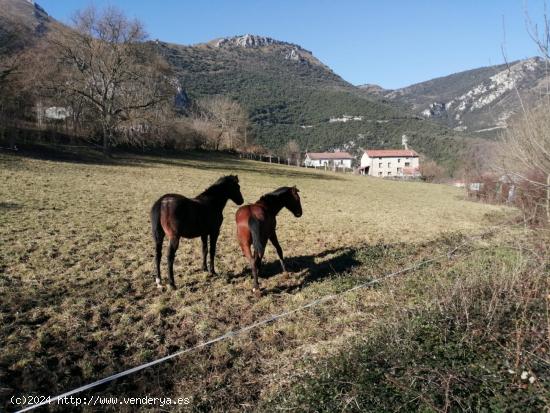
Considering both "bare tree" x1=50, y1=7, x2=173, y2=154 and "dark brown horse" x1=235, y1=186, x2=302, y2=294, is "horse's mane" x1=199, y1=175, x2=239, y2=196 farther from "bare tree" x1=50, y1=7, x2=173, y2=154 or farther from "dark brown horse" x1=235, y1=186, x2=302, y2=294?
"bare tree" x1=50, y1=7, x2=173, y2=154

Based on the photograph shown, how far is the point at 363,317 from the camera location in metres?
5.38

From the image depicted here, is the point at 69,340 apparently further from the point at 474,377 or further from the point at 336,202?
the point at 336,202

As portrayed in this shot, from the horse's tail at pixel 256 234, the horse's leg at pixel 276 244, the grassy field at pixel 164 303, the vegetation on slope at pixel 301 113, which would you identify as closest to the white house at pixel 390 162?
the vegetation on slope at pixel 301 113

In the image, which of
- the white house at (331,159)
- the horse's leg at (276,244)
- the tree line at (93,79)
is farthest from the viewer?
the white house at (331,159)

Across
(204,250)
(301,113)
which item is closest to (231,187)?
(204,250)

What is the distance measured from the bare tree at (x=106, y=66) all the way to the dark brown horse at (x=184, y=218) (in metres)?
22.3

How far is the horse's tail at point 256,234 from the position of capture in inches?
246

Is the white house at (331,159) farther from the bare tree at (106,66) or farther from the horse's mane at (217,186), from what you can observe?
the horse's mane at (217,186)

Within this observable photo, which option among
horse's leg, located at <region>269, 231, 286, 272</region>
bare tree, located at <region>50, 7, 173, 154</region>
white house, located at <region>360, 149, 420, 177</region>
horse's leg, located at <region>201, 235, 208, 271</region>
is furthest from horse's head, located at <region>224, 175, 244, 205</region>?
white house, located at <region>360, 149, 420, 177</region>

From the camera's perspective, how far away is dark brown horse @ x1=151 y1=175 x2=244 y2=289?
20.4ft

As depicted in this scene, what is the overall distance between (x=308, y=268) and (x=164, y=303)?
3.18 metres

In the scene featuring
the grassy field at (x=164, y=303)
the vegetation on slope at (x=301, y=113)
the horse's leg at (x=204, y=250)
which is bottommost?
the grassy field at (x=164, y=303)

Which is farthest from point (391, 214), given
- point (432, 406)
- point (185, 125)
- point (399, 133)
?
point (399, 133)

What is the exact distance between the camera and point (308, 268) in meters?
7.73
